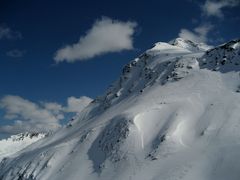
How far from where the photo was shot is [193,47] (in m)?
82.9

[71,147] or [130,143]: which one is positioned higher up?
[71,147]

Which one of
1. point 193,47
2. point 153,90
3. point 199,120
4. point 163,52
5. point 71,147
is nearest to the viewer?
point 199,120

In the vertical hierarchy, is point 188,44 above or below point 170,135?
above

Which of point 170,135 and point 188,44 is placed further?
point 188,44

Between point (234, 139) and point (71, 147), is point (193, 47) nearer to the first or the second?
point (71, 147)

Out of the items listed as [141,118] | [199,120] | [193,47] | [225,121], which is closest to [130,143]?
[141,118]

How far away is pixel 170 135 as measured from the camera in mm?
34500

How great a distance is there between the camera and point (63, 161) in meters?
41.9

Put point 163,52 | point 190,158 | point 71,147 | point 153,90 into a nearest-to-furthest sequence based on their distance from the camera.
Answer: point 190,158
point 71,147
point 153,90
point 163,52

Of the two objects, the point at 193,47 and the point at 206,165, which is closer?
the point at 206,165

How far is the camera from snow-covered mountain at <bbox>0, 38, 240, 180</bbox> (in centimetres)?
2972

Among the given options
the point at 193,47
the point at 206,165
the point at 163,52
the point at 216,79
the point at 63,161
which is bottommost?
the point at 206,165

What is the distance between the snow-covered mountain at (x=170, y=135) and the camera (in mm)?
29719

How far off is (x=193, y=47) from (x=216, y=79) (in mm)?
39631
